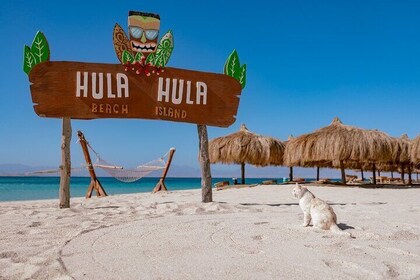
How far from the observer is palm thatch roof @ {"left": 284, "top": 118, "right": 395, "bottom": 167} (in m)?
11.7

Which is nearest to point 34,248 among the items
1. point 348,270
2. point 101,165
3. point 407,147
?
point 348,270

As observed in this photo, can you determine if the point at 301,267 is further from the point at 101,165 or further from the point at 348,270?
the point at 101,165

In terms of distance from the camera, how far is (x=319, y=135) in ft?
40.9

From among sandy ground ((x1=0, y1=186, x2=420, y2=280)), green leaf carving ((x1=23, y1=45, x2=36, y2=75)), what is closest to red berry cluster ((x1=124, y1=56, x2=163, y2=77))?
green leaf carving ((x1=23, y1=45, x2=36, y2=75))

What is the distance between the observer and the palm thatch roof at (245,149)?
540 inches

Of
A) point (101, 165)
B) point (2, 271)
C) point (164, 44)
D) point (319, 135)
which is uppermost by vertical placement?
point (164, 44)

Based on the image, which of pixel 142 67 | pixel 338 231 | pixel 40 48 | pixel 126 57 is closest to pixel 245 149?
pixel 142 67

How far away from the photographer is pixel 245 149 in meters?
13.7

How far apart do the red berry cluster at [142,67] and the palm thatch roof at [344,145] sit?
24.7 feet

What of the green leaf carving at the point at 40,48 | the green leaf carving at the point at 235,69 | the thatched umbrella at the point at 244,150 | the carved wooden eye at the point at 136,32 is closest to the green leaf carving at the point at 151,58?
the carved wooden eye at the point at 136,32

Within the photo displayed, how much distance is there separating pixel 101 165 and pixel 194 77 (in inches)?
223

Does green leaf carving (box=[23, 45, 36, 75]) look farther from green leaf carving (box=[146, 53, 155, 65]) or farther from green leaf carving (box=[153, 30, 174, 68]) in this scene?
green leaf carving (box=[153, 30, 174, 68])

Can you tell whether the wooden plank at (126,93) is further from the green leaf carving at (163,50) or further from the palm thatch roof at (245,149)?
the palm thatch roof at (245,149)

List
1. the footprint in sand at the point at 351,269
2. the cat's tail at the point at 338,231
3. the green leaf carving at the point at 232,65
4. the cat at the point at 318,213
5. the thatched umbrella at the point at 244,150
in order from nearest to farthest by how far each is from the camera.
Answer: the footprint in sand at the point at 351,269 → the cat's tail at the point at 338,231 → the cat at the point at 318,213 → the green leaf carving at the point at 232,65 → the thatched umbrella at the point at 244,150
